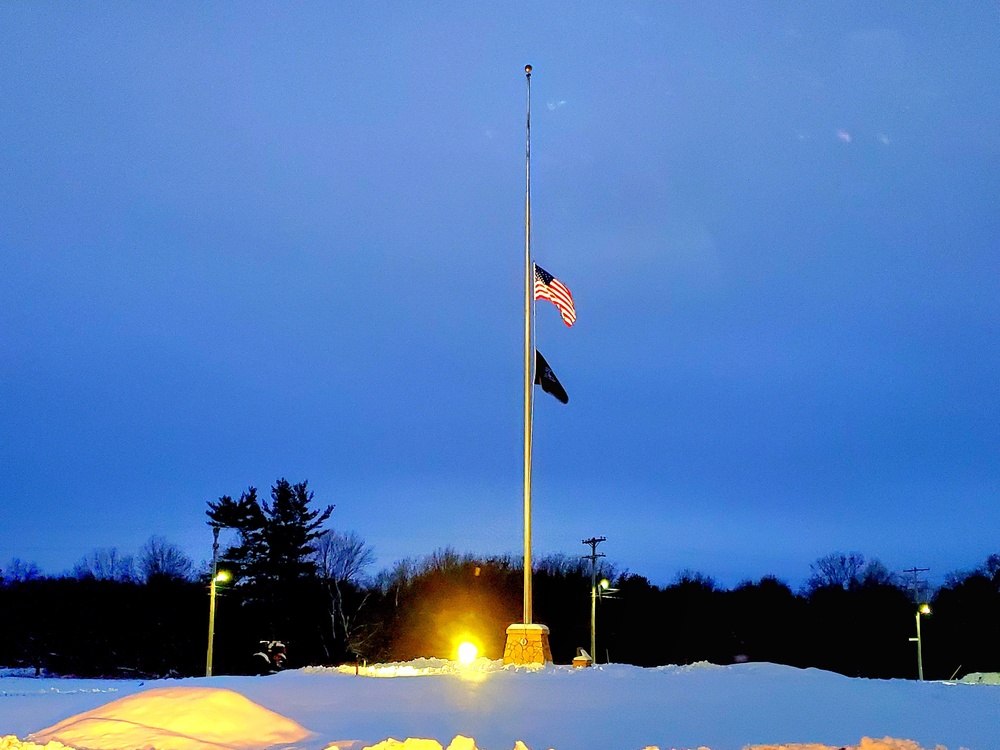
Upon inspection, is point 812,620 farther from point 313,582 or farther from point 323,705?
point 323,705

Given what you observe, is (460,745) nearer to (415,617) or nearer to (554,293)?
(554,293)

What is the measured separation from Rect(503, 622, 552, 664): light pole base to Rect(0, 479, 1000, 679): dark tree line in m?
26.2

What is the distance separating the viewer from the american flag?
816 inches

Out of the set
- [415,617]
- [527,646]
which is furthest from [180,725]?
[415,617]

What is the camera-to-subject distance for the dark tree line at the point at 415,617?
46594 mm

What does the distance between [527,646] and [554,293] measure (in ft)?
21.6

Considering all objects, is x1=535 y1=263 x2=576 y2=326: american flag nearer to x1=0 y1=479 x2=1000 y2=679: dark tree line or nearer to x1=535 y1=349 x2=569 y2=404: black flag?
x1=535 y1=349 x2=569 y2=404: black flag

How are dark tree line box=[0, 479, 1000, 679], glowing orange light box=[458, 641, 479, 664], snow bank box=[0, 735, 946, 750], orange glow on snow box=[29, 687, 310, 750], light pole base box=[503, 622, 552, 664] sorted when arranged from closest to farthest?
snow bank box=[0, 735, 946, 750], orange glow on snow box=[29, 687, 310, 750], light pole base box=[503, 622, 552, 664], glowing orange light box=[458, 641, 479, 664], dark tree line box=[0, 479, 1000, 679]

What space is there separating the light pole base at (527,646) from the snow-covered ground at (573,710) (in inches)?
91.7

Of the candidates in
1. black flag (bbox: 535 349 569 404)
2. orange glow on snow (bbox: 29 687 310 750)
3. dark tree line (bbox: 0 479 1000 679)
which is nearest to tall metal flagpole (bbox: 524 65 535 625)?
black flag (bbox: 535 349 569 404)

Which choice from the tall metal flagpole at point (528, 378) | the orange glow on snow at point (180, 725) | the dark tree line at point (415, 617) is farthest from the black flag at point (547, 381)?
the dark tree line at point (415, 617)

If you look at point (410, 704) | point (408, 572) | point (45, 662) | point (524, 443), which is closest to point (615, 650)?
point (408, 572)

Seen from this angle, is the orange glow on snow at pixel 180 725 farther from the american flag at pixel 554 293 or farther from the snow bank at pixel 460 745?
the american flag at pixel 554 293

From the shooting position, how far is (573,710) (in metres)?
12.9
